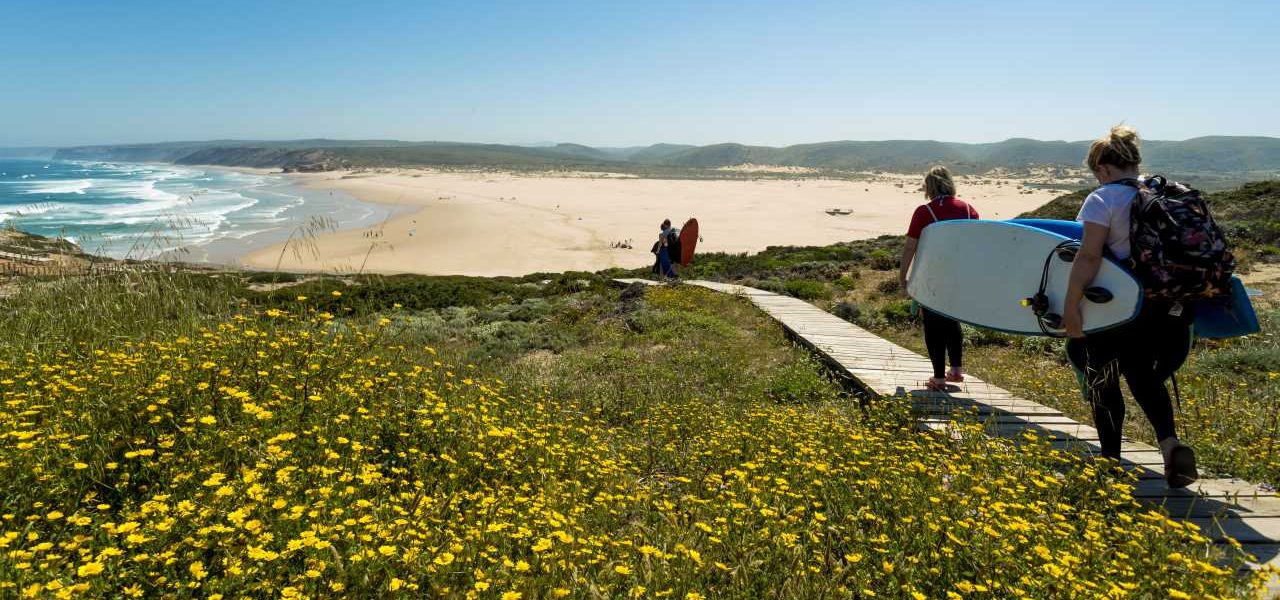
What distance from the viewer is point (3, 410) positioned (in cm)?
360

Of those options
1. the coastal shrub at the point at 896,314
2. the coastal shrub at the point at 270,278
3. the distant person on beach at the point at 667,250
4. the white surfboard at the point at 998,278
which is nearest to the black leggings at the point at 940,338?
the white surfboard at the point at 998,278

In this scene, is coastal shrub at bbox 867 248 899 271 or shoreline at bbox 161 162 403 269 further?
shoreline at bbox 161 162 403 269

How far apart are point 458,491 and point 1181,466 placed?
13.0 feet

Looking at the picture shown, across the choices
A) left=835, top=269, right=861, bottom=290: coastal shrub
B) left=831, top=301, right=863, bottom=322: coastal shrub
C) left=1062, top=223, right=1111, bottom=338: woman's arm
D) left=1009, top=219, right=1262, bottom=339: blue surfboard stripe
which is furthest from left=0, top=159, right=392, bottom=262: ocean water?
left=1009, top=219, right=1262, bottom=339: blue surfboard stripe

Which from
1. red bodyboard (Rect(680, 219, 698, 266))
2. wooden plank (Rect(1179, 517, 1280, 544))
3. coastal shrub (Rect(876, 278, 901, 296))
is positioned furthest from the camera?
red bodyboard (Rect(680, 219, 698, 266))

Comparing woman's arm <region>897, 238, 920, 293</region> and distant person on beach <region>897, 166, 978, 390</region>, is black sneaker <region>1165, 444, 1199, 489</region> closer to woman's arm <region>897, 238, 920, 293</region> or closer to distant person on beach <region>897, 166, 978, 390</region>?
distant person on beach <region>897, 166, 978, 390</region>

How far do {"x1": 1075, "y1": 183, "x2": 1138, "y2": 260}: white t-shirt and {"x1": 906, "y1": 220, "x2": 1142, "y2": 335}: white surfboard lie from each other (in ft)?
0.40

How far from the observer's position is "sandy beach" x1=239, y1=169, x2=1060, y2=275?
28.6m

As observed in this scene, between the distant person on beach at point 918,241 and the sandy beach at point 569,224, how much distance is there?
7.81m

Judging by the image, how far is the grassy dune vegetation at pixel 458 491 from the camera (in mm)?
2527

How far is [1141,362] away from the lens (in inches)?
154

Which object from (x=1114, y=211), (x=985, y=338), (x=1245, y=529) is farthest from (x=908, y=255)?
(x=985, y=338)

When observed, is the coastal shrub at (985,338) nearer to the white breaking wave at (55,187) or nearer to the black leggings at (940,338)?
the black leggings at (940,338)

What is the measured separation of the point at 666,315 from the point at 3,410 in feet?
26.1
